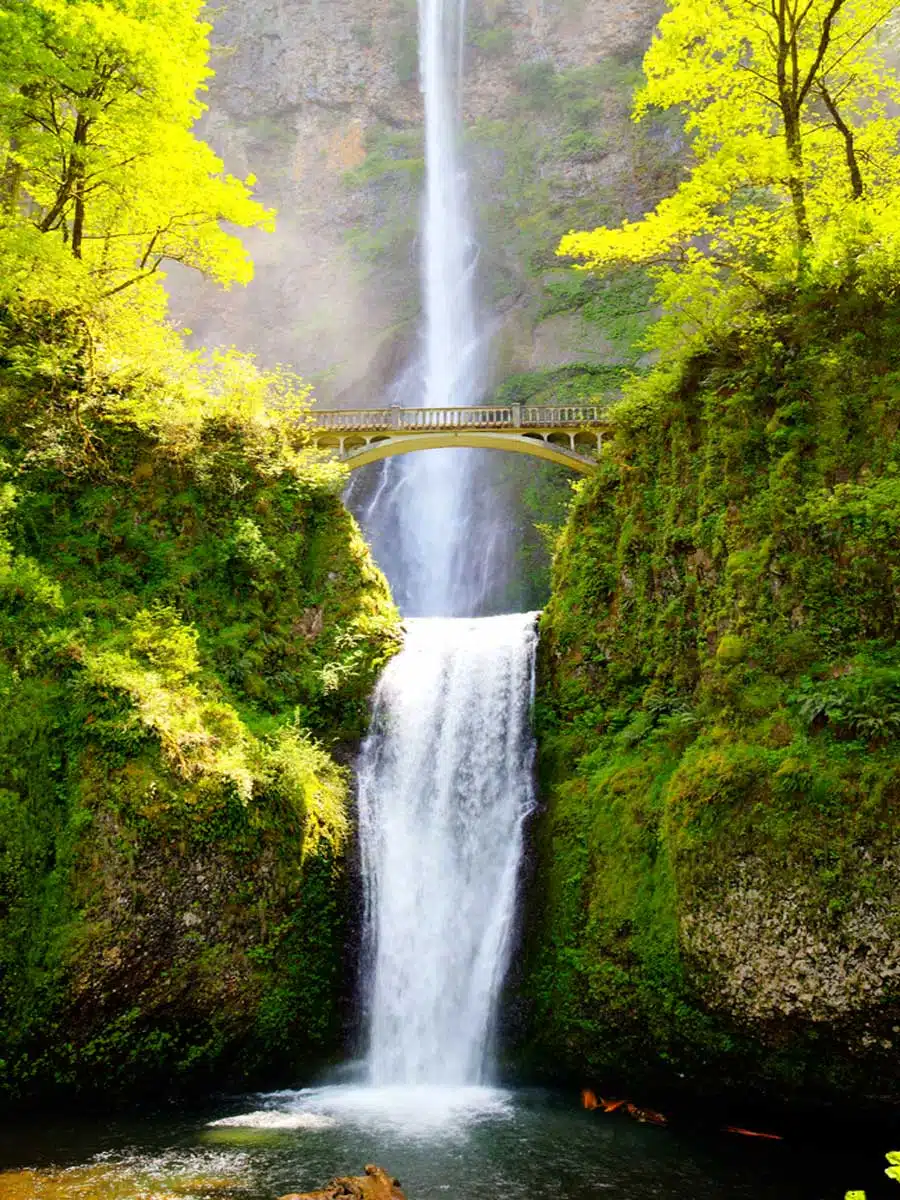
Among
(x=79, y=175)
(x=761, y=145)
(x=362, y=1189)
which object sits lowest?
(x=362, y=1189)

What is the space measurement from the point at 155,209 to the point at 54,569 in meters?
7.49

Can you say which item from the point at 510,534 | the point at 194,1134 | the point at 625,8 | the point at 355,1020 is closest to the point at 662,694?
the point at 355,1020

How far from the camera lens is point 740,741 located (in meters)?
11.5

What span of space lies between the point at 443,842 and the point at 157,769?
4.88 m

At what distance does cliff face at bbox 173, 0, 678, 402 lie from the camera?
138 feet

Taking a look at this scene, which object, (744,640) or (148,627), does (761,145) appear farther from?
(148,627)

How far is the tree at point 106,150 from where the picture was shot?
1496 centimetres

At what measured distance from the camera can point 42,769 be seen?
39.6ft

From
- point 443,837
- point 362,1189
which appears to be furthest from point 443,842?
point 362,1189

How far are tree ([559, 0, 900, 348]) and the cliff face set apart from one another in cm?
2009

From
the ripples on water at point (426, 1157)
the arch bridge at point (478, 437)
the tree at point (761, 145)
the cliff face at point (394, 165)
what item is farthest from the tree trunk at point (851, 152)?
the cliff face at point (394, 165)

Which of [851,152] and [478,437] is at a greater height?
[851,152]

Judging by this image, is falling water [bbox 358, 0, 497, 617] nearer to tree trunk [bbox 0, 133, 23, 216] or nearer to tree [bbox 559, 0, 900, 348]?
tree [bbox 559, 0, 900, 348]

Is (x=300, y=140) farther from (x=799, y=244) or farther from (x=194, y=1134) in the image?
(x=194, y=1134)
